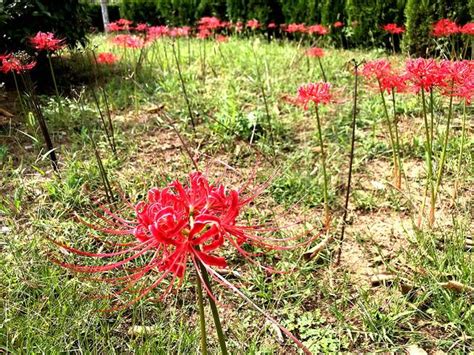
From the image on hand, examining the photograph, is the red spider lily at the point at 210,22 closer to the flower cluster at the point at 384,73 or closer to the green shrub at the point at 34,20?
the green shrub at the point at 34,20

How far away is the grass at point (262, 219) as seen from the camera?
189cm

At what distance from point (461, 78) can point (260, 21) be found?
6977 millimetres

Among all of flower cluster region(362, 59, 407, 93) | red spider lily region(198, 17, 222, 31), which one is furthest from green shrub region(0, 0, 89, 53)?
flower cluster region(362, 59, 407, 93)

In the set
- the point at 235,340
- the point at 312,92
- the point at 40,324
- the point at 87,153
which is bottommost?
the point at 235,340

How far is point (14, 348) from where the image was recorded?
1828 millimetres

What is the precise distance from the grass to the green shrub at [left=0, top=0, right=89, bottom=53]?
0.90 meters

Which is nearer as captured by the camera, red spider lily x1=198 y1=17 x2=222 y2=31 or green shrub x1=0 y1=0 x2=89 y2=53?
green shrub x1=0 y1=0 x2=89 y2=53

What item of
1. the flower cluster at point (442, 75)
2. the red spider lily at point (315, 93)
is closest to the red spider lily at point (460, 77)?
the flower cluster at point (442, 75)

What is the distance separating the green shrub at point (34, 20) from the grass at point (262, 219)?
2.95ft

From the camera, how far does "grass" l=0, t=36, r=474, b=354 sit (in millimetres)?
1888

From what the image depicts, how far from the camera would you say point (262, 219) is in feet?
8.60

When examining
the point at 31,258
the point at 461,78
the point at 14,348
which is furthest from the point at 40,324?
the point at 461,78

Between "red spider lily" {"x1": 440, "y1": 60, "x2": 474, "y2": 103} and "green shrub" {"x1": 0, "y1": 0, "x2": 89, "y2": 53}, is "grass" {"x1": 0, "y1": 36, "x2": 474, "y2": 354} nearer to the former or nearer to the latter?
"red spider lily" {"x1": 440, "y1": 60, "x2": 474, "y2": 103}

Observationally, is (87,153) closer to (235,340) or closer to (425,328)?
(235,340)
